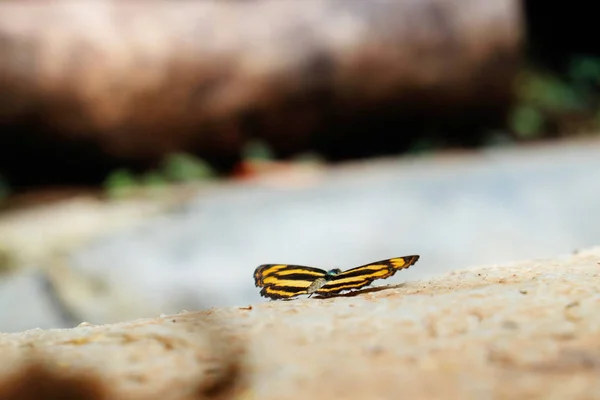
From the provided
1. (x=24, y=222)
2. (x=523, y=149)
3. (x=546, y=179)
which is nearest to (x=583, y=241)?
(x=546, y=179)

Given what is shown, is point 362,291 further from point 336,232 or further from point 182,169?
point 182,169

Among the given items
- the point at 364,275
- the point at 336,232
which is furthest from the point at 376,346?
the point at 336,232

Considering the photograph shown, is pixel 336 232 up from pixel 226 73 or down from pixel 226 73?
down

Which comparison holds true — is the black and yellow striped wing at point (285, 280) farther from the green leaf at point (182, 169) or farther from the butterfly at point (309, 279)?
the green leaf at point (182, 169)

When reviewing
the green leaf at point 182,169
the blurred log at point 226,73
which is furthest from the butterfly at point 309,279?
the blurred log at point 226,73

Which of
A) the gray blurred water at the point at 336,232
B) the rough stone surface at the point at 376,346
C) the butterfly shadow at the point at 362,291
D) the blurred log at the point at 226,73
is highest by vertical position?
the blurred log at the point at 226,73

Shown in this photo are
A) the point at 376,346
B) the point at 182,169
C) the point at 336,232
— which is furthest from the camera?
the point at 182,169

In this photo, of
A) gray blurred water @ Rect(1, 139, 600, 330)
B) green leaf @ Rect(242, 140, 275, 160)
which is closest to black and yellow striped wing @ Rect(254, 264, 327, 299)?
gray blurred water @ Rect(1, 139, 600, 330)

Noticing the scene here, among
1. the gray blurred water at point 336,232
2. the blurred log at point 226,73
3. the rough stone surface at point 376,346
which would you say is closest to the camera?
the rough stone surface at point 376,346

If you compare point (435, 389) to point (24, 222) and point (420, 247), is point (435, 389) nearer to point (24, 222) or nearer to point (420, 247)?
point (420, 247)
